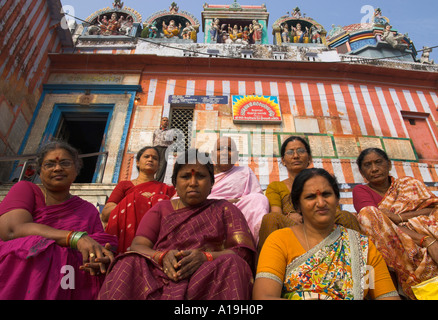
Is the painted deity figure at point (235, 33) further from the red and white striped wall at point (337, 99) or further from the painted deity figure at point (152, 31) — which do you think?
the painted deity figure at point (152, 31)

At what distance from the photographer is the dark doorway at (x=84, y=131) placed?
766 cm

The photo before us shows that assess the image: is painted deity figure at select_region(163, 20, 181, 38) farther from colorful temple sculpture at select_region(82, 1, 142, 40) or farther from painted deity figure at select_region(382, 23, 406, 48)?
painted deity figure at select_region(382, 23, 406, 48)

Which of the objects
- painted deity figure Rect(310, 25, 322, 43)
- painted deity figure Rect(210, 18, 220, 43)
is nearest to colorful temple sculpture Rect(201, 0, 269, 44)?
painted deity figure Rect(210, 18, 220, 43)

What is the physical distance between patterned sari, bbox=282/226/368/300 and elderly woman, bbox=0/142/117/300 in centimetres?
109

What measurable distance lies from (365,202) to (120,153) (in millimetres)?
5531

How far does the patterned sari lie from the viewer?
153cm

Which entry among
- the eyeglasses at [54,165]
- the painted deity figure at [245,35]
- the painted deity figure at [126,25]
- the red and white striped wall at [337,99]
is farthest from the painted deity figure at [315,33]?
the eyeglasses at [54,165]

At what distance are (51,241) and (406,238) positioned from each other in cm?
248

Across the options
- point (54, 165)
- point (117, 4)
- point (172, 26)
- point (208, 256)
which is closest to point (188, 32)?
point (172, 26)

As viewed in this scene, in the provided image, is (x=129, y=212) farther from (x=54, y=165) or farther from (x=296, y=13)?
(x=296, y=13)

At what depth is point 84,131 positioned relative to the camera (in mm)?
8719

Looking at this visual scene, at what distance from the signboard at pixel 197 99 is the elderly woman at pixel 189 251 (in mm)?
5654

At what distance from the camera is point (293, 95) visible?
8.02 metres

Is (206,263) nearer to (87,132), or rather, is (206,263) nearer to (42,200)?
(42,200)
